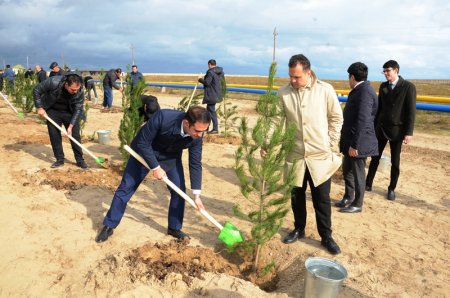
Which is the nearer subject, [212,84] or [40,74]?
[212,84]

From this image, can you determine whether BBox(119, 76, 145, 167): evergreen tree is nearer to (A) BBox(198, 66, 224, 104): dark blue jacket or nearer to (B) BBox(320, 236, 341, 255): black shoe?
(A) BBox(198, 66, 224, 104): dark blue jacket

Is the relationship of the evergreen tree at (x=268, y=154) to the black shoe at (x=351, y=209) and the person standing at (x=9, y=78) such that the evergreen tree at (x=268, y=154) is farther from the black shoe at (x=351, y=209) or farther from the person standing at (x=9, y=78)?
the person standing at (x=9, y=78)

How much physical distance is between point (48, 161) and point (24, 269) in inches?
146

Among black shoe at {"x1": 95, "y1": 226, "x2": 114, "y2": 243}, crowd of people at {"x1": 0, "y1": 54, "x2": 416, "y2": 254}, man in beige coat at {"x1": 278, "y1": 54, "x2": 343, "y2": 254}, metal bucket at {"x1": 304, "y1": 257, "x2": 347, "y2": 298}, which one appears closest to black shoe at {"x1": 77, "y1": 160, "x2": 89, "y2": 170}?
crowd of people at {"x1": 0, "y1": 54, "x2": 416, "y2": 254}

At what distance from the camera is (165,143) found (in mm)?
3490

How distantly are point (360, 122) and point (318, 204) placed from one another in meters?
1.25

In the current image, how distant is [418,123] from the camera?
12.9 metres

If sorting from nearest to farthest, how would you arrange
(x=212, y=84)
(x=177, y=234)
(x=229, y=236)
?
(x=229, y=236) < (x=177, y=234) < (x=212, y=84)

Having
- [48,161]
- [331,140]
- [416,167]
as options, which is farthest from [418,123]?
[48,161]

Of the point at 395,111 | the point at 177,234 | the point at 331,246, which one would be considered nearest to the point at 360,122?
the point at 395,111

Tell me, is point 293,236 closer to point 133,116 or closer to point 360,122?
point 360,122

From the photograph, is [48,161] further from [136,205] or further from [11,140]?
[136,205]

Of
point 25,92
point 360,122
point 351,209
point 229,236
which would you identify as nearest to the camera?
point 229,236

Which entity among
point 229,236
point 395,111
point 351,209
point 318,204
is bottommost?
point 351,209
